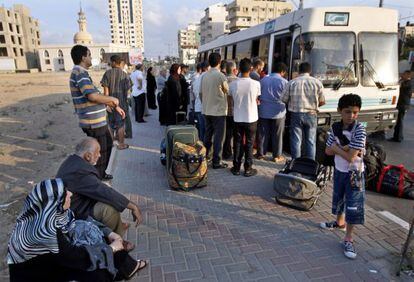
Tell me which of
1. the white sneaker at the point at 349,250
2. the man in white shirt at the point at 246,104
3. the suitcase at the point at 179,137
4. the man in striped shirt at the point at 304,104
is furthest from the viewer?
the man in striped shirt at the point at 304,104

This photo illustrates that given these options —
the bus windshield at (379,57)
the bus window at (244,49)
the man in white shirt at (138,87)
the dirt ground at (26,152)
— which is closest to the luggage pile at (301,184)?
the bus windshield at (379,57)

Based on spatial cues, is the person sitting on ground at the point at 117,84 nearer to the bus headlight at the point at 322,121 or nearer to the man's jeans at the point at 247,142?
the man's jeans at the point at 247,142

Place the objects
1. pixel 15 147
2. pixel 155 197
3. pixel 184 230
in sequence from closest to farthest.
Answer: pixel 184 230 → pixel 155 197 → pixel 15 147

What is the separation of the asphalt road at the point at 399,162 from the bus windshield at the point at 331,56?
1900mm

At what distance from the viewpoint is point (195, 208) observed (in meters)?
4.42

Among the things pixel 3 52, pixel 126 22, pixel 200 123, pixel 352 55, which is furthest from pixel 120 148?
Result: pixel 126 22

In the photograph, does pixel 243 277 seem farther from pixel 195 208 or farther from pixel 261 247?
pixel 195 208

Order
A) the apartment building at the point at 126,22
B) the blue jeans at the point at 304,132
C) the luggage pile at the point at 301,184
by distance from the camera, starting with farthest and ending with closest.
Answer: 1. the apartment building at the point at 126,22
2. the blue jeans at the point at 304,132
3. the luggage pile at the point at 301,184

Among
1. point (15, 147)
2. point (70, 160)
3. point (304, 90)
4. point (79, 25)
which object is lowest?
point (15, 147)

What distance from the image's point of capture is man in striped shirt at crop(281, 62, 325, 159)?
5.47 meters

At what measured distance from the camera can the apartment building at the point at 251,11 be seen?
76625 mm

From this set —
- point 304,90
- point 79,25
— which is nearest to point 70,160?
point 304,90

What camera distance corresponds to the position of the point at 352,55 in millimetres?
6711

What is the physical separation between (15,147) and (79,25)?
11962 centimetres
